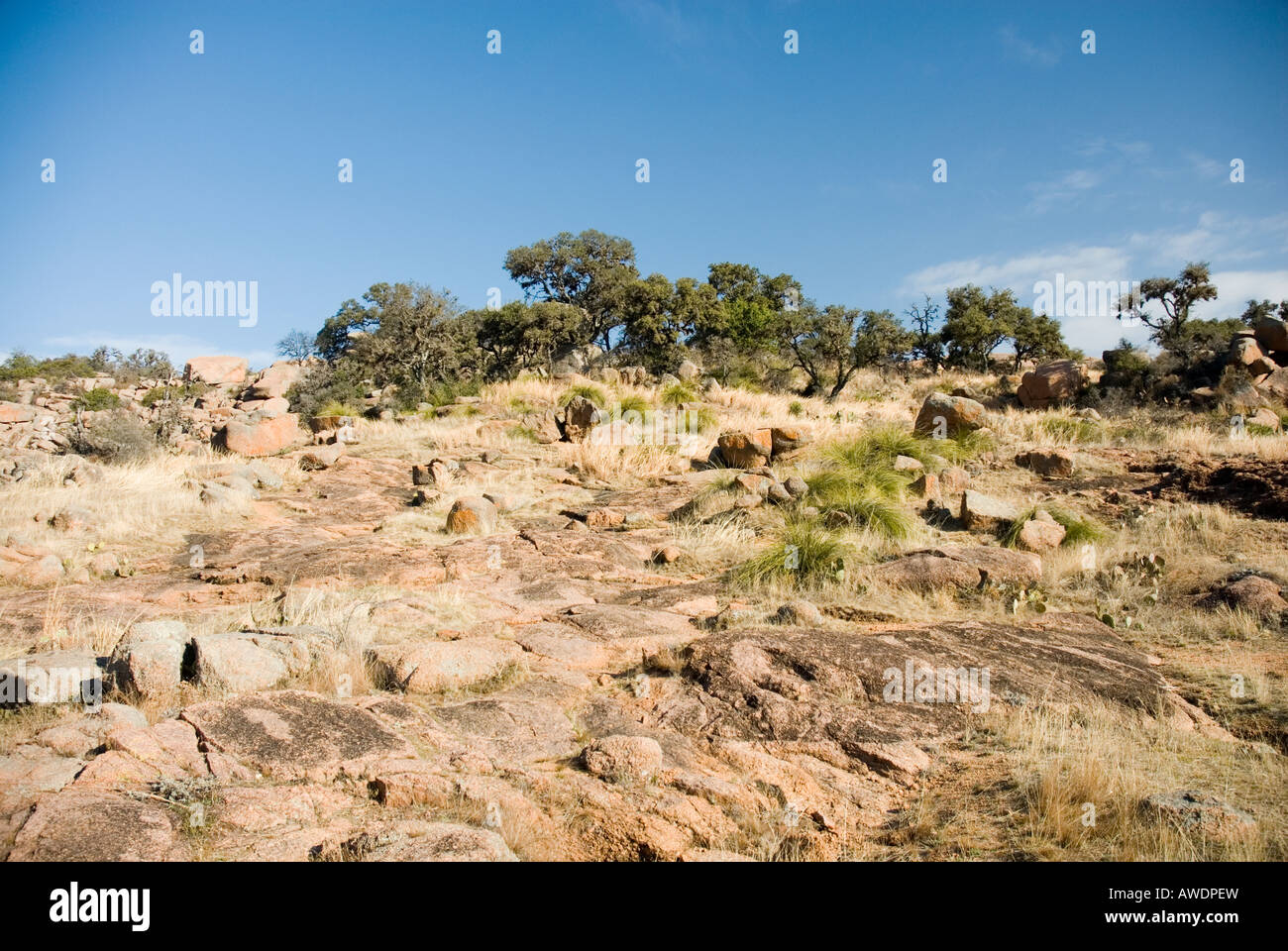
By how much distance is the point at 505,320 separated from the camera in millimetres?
26609

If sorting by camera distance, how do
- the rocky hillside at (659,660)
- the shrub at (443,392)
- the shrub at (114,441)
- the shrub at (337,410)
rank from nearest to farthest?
the rocky hillside at (659,660), the shrub at (114,441), the shrub at (337,410), the shrub at (443,392)

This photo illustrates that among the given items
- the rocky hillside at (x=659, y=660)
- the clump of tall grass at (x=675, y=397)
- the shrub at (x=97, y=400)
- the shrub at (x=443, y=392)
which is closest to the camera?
the rocky hillside at (x=659, y=660)

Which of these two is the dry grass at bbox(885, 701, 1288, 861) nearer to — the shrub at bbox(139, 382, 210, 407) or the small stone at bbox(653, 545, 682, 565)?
the small stone at bbox(653, 545, 682, 565)

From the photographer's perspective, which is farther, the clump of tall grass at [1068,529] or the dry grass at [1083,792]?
the clump of tall grass at [1068,529]

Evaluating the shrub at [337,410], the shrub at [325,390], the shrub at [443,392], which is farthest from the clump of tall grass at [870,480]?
the shrub at [325,390]

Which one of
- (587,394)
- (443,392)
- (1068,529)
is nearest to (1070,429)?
(1068,529)

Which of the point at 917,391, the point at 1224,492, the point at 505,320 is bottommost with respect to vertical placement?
the point at 1224,492

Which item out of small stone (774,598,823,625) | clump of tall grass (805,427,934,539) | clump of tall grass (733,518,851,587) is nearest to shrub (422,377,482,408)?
clump of tall grass (805,427,934,539)

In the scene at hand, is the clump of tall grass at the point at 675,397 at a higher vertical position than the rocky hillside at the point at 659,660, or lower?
higher

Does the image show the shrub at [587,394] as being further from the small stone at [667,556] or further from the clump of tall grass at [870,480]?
the small stone at [667,556]

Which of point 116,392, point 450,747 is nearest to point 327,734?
point 450,747

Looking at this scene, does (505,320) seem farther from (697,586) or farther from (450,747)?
(450,747)

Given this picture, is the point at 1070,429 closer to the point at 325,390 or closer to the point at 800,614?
the point at 800,614
